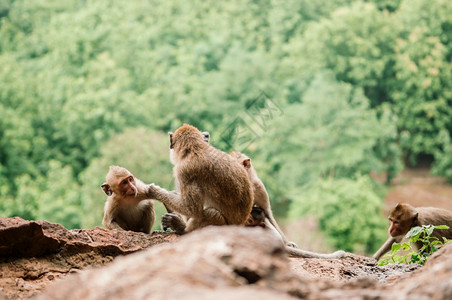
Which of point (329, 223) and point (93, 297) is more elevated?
point (93, 297)

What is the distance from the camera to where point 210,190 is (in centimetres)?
432

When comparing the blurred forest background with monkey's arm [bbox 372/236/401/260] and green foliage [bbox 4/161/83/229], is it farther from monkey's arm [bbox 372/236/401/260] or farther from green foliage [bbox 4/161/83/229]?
monkey's arm [bbox 372/236/401/260]

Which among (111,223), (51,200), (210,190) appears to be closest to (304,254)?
(210,190)

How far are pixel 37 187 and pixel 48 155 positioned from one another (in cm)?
298

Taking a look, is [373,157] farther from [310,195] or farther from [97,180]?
[97,180]

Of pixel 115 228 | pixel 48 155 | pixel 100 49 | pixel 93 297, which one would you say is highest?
pixel 100 49

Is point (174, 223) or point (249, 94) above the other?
point (249, 94)

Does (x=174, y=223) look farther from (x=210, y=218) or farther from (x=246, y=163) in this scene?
(x=246, y=163)

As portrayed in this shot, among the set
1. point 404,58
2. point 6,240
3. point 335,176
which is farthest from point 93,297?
point 404,58

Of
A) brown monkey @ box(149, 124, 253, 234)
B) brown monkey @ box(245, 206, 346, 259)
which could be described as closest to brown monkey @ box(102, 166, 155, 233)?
brown monkey @ box(149, 124, 253, 234)

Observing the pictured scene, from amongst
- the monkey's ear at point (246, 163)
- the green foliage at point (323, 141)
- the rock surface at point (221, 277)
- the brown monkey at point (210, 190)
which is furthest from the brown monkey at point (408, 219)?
the green foliage at point (323, 141)

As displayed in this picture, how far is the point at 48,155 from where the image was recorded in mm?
23188

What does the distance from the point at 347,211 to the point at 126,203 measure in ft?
54.1

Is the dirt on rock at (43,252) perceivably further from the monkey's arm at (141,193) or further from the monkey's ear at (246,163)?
the monkey's ear at (246,163)
